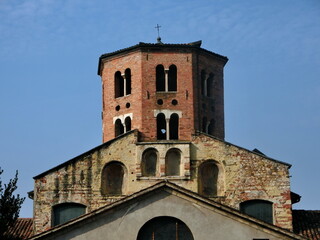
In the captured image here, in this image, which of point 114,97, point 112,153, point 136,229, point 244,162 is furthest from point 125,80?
point 136,229

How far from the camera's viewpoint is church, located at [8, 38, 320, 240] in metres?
37.0

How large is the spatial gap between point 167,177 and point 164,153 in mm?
1254

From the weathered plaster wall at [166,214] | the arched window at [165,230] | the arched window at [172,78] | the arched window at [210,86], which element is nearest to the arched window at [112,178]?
the arched window at [172,78]

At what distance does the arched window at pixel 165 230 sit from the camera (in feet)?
103

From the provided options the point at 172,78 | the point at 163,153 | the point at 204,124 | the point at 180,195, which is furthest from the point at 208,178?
the point at 180,195

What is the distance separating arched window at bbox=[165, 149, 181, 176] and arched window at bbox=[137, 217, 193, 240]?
6.25 metres

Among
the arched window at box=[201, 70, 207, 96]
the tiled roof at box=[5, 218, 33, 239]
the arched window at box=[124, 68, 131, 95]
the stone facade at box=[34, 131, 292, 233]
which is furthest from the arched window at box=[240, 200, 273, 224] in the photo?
the tiled roof at box=[5, 218, 33, 239]

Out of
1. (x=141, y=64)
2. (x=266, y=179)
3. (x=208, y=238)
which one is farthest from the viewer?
(x=141, y=64)

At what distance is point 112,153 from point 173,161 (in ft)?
10.4

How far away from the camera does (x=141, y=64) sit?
1565 inches

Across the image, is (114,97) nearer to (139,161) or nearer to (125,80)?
(125,80)

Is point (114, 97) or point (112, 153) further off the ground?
point (114, 97)

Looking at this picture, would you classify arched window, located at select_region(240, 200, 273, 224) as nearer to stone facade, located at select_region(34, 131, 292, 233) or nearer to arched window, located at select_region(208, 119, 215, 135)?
stone facade, located at select_region(34, 131, 292, 233)

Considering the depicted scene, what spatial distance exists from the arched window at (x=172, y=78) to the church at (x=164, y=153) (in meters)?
0.03
